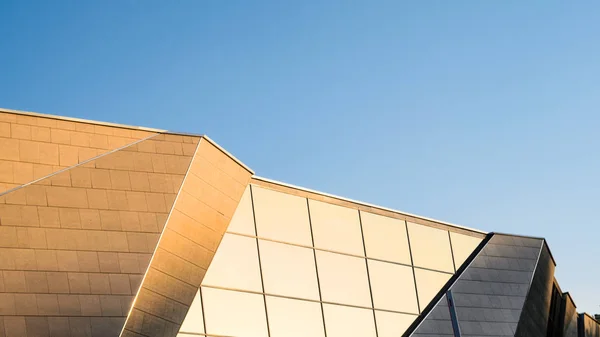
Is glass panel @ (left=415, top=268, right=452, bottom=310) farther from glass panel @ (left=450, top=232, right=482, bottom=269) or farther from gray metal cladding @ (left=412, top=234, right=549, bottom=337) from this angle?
glass panel @ (left=450, top=232, right=482, bottom=269)

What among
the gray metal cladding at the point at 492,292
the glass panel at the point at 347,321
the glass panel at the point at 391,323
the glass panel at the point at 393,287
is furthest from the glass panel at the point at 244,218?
the gray metal cladding at the point at 492,292

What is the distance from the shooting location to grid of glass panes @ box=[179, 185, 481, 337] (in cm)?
2616

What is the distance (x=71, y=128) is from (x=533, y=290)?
23.9m

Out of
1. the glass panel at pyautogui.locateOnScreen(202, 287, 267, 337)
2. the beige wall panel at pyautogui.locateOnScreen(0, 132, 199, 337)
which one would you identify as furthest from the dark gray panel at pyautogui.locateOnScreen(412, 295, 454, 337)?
the beige wall panel at pyautogui.locateOnScreen(0, 132, 199, 337)

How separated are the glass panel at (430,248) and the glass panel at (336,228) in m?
3.28

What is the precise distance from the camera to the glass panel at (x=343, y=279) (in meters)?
29.5

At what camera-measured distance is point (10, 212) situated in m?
21.6

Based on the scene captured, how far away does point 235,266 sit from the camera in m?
26.7

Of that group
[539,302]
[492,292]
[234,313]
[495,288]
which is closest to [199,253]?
[234,313]

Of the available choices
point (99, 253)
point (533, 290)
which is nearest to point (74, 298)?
point (99, 253)

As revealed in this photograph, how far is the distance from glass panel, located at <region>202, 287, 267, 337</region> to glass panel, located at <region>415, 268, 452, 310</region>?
28.1 feet

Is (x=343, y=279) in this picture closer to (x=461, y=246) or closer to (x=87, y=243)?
(x=461, y=246)

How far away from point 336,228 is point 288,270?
337 cm

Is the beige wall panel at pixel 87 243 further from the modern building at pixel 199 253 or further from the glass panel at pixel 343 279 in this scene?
the glass panel at pixel 343 279
